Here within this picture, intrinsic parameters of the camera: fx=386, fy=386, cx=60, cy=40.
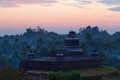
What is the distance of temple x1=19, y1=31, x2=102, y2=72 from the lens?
132ft

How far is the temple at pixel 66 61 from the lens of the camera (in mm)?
40287

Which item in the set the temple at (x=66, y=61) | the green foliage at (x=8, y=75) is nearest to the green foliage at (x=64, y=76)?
the temple at (x=66, y=61)

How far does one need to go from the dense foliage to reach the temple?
390 centimetres

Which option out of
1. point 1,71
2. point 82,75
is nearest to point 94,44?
point 82,75

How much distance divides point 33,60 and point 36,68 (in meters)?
0.93

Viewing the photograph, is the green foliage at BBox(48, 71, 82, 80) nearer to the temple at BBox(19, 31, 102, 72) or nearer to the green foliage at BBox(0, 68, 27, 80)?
the temple at BBox(19, 31, 102, 72)

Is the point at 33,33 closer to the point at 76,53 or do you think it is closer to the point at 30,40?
the point at 30,40

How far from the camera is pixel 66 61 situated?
→ 40469mm

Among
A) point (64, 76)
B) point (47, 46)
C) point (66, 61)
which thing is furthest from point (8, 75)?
point (47, 46)

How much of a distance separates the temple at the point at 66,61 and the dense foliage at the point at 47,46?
3.90m

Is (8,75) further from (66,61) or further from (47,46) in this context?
(47,46)

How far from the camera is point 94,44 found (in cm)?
8531

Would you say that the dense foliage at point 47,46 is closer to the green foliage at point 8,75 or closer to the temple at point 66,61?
the temple at point 66,61

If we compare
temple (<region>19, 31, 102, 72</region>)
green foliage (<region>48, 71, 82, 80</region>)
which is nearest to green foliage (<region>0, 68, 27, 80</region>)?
green foliage (<region>48, 71, 82, 80</region>)
